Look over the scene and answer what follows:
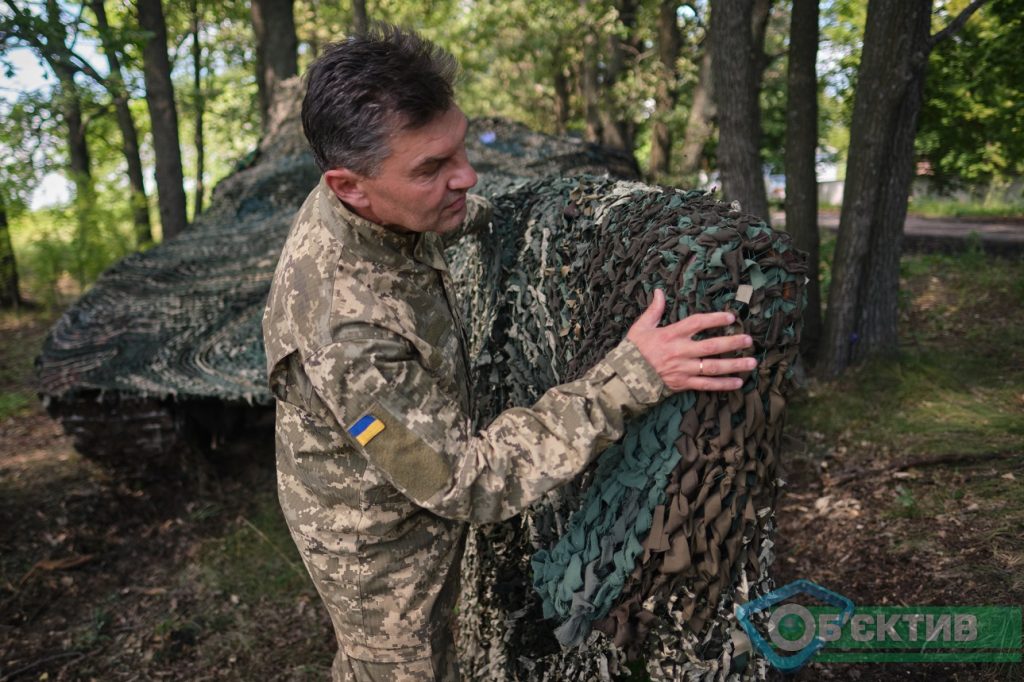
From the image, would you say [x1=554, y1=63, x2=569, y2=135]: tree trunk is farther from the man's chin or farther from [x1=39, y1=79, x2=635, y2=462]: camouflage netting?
the man's chin

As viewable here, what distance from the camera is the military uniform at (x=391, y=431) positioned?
1766 millimetres

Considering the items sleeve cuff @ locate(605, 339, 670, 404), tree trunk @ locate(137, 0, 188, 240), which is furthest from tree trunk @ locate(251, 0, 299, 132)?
sleeve cuff @ locate(605, 339, 670, 404)

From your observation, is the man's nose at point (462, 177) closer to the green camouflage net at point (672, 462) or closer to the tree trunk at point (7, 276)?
the green camouflage net at point (672, 462)

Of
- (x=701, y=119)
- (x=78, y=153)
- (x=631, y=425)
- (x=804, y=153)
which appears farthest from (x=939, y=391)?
(x=78, y=153)

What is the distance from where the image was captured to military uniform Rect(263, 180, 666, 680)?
5.79ft

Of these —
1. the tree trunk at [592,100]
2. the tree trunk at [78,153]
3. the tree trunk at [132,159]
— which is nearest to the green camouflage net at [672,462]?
the tree trunk at [132,159]

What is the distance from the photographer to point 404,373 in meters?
1.80

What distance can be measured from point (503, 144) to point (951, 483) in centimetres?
459

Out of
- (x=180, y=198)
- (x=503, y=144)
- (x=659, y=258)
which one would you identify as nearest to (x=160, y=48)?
(x=180, y=198)

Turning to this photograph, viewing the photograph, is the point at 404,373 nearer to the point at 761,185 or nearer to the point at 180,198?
the point at 761,185

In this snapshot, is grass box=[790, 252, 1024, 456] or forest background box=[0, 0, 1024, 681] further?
grass box=[790, 252, 1024, 456]

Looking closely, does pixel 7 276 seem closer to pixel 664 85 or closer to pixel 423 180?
pixel 664 85

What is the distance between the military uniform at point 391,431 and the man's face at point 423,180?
0.29 feet

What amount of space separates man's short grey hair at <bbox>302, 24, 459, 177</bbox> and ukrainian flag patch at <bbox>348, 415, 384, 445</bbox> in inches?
22.9
